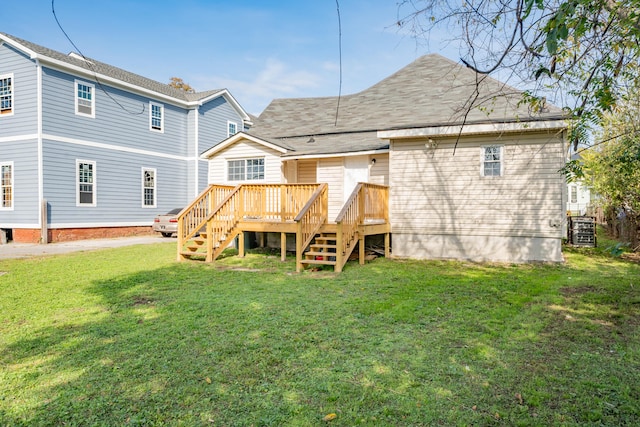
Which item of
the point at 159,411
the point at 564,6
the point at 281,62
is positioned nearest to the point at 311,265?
the point at 281,62

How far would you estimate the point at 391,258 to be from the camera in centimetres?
1087

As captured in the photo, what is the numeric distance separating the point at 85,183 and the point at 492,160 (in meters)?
15.0

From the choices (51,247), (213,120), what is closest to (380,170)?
(51,247)

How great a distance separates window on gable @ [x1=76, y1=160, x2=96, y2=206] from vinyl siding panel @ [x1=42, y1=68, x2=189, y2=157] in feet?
3.51

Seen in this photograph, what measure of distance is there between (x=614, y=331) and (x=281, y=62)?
28.1 feet

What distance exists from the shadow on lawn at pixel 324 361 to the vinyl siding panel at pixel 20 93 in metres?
11.6

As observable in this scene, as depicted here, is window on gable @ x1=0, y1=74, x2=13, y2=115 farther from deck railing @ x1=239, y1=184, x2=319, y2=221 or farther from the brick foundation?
deck railing @ x1=239, y1=184, x2=319, y2=221

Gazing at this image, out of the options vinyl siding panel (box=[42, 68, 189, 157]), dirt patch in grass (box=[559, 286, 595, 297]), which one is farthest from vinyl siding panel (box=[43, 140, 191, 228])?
dirt patch in grass (box=[559, 286, 595, 297])

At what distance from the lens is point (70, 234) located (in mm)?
15391

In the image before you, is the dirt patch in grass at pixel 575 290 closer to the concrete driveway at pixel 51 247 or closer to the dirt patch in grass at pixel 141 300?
the dirt patch in grass at pixel 141 300

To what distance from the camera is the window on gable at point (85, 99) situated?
1571cm

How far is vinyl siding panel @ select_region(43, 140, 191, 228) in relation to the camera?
14883 mm

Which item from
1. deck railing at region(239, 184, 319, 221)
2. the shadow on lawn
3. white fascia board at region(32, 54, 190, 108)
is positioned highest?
white fascia board at region(32, 54, 190, 108)

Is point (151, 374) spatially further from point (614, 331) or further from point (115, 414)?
point (614, 331)
